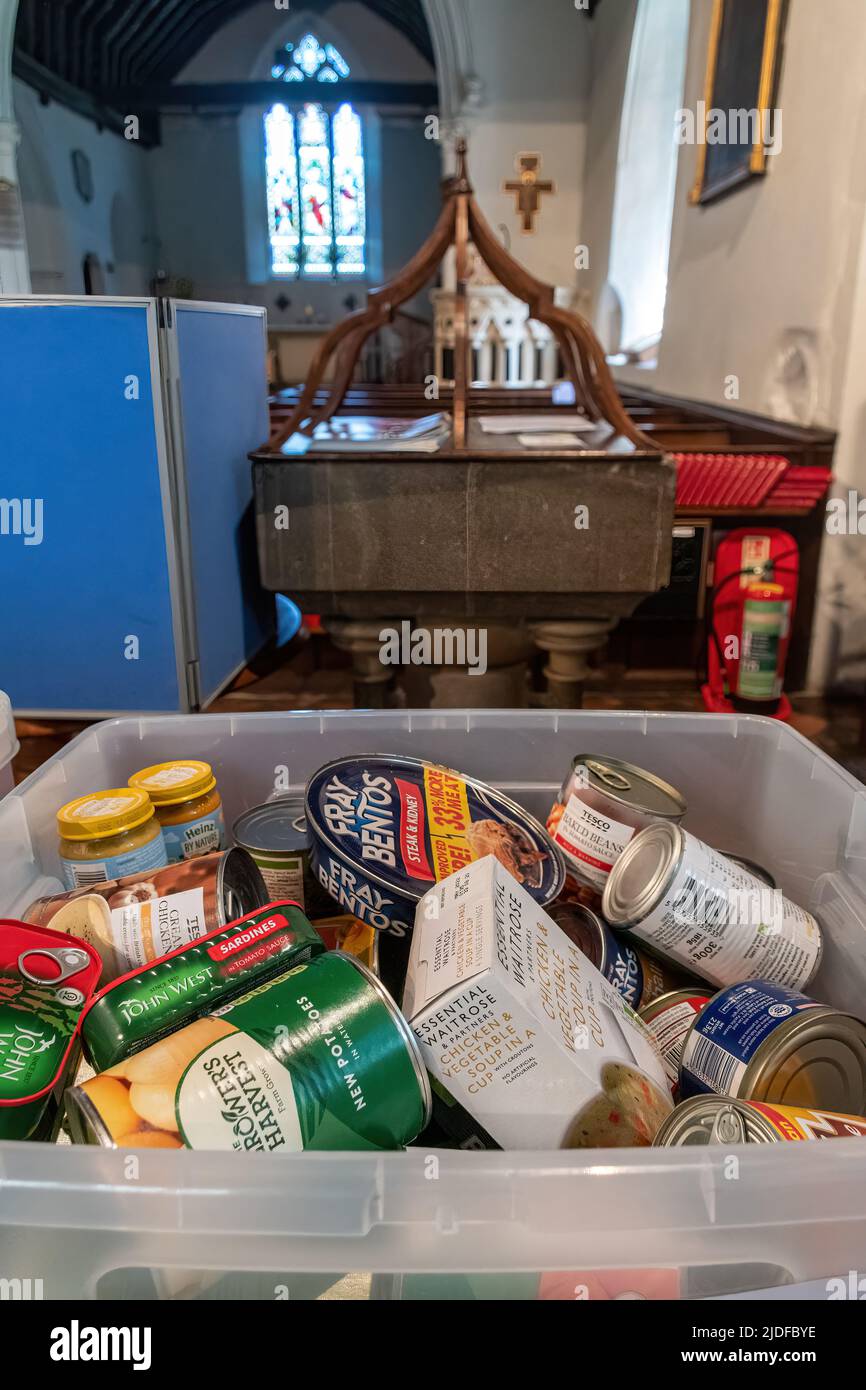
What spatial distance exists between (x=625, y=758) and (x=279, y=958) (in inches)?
25.2

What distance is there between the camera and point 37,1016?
67cm

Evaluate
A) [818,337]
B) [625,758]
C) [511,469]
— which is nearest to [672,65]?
[818,337]

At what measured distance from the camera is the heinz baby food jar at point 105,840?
93 cm

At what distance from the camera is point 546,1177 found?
1.82 ft

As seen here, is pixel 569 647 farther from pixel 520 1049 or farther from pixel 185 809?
pixel 520 1049

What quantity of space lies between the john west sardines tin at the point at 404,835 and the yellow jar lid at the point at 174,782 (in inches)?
6.0

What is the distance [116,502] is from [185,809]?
1380 millimetres

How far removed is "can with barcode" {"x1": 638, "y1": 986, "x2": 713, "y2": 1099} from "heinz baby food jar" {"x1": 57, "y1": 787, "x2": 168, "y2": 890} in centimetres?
49

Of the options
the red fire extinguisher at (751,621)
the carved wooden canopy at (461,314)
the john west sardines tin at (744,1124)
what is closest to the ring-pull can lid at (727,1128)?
the john west sardines tin at (744,1124)

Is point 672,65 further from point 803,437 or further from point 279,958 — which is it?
point 279,958

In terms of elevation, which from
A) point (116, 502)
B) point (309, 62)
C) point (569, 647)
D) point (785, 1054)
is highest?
point (309, 62)

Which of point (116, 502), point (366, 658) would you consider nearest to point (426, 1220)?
point (366, 658)

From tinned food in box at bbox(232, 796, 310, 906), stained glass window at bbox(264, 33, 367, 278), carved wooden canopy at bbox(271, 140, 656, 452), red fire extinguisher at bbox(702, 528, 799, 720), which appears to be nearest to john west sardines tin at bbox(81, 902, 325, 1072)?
tinned food in box at bbox(232, 796, 310, 906)

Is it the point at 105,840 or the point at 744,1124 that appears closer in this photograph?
the point at 744,1124
